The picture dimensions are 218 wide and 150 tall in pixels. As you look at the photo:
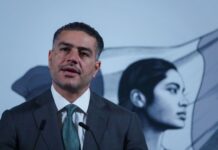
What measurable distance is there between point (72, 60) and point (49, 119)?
20cm

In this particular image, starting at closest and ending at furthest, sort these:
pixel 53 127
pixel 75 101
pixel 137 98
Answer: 1. pixel 53 127
2. pixel 75 101
3. pixel 137 98

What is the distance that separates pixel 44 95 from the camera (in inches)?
48.2

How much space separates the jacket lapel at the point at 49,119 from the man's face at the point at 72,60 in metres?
0.06

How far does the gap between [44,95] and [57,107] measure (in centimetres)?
7

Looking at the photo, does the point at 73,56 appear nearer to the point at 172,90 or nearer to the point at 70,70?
the point at 70,70

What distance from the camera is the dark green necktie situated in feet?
3.60

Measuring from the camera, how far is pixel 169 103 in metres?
1.97

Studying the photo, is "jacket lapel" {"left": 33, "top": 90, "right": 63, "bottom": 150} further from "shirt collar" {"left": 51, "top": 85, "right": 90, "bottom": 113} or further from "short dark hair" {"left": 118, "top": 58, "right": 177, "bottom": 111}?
"short dark hair" {"left": 118, "top": 58, "right": 177, "bottom": 111}

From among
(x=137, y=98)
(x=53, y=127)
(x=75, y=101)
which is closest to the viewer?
(x=53, y=127)

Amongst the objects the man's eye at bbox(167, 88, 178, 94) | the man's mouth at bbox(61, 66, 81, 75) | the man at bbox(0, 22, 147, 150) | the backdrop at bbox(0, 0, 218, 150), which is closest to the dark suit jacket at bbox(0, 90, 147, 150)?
the man at bbox(0, 22, 147, 150)

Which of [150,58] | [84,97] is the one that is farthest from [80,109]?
[150,58]

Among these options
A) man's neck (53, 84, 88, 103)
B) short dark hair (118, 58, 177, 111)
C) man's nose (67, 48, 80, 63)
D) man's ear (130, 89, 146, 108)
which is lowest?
man's ear (130, 89, 146, 108)

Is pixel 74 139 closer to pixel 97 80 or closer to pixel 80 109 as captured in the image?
pixel 80 109

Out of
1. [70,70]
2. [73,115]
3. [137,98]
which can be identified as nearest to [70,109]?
[73,115]
